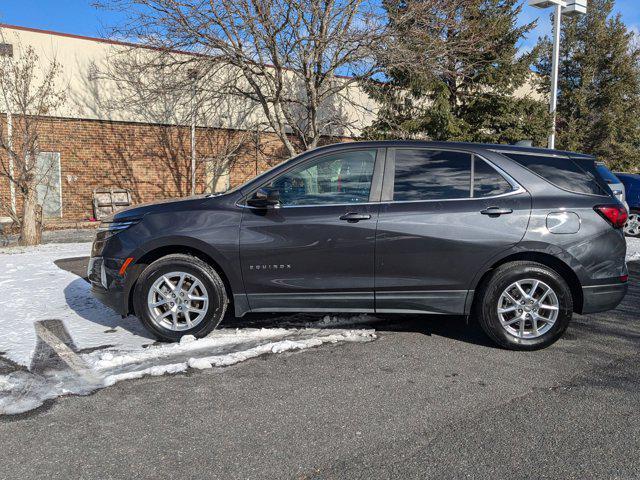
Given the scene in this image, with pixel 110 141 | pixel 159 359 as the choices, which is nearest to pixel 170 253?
pixel 159 359

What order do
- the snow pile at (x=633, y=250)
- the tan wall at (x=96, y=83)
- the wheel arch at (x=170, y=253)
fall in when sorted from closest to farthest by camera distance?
the wheel arch at (x=170, y=253), the snow pile at (x=633, y=250), the tan wall at (x=96, y=83)

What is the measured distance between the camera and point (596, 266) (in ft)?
14.2

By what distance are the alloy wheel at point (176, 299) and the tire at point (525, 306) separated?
2.48 m

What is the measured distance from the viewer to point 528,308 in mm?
4348

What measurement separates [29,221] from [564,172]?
10081mm

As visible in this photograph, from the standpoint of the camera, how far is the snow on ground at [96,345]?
12.2 ft

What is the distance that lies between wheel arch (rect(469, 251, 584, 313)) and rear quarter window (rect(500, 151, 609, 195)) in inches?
24.9

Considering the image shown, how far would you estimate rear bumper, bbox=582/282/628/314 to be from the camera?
14.3 feet

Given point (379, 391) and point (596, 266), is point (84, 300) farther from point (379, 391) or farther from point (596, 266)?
point (596, 266)

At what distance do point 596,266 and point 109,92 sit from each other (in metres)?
13.8

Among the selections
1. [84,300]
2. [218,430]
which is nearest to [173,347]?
[218,430]

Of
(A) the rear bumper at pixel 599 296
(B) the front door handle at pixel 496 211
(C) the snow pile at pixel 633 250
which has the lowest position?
(C) the snow pile at pixel 633 250

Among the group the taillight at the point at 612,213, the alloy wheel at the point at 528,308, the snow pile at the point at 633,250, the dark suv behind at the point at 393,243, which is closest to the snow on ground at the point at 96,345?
the dark suv behind at the point at 393,243

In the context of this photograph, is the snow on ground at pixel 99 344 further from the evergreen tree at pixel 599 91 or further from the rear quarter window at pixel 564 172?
the evergreen tree at pixel 599 91
